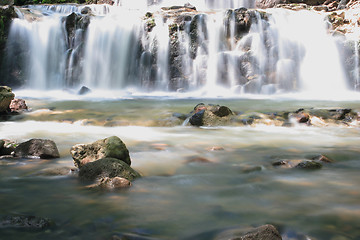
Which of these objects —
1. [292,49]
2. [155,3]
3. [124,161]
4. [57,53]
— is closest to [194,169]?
[124,161]

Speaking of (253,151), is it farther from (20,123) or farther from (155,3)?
(155,3)

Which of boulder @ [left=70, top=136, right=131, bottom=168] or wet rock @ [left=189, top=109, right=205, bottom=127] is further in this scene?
wet rock @ [left=189, top=109, right=205, bottom=127]

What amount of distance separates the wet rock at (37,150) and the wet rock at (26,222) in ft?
6.67

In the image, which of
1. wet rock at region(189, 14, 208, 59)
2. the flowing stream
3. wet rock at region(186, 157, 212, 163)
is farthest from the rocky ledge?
wet rock at region(189, 14, 208, 59)

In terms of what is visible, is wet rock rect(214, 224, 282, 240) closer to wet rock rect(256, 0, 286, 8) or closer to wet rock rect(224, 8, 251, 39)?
wet rock rect(224, 8, 251, 39)

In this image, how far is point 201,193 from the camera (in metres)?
3.05

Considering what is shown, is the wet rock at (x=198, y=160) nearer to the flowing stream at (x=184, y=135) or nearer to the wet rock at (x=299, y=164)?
the flowing stream at (x=184, y=135)

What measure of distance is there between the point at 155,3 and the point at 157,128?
2064 centimetres

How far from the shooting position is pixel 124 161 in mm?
3748

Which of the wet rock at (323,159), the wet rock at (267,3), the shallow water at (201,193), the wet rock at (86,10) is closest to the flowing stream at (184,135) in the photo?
the shallow water at (201,193)

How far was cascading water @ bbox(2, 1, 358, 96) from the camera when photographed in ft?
49.1

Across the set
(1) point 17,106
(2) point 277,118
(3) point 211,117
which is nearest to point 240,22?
(2) point 277,118

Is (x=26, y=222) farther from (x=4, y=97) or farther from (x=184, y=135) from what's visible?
(x=4, y=97)

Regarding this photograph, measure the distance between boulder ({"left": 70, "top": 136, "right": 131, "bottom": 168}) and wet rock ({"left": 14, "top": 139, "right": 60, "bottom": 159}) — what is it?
0.81m
